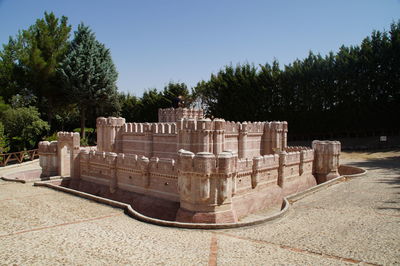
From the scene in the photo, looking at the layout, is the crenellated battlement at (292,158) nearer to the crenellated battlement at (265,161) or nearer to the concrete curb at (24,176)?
the crenellated battlement at (265,161)

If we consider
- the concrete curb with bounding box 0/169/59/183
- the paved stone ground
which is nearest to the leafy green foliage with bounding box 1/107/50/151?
the concrete curb with bounding box 0/169/59/183

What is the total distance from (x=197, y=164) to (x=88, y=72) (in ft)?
103

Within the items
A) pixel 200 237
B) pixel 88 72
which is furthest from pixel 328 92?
pixel 200 237

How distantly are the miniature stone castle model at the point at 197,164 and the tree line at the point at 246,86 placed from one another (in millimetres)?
16404

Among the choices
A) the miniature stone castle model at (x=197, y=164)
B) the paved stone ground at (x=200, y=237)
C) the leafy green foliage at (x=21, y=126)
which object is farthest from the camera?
the leafy green foliage at (x=21, y=126)

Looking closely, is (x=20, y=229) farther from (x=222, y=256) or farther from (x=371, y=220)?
(x=371, y=220)

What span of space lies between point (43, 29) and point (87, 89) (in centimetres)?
1013

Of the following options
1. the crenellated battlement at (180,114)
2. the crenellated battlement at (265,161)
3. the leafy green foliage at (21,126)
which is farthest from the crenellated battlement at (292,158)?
the leafy green foliage at (21,126)

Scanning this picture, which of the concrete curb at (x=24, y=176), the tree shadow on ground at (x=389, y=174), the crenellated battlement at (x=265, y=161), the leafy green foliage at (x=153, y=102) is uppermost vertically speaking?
the leafy green foliage at (x=153, y=102)

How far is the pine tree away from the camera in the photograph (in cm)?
3969

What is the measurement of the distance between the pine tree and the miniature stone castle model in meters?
16.3

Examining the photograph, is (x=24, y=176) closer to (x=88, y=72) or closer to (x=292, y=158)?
(x=88, y=72)

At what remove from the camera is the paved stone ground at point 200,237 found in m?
9.55

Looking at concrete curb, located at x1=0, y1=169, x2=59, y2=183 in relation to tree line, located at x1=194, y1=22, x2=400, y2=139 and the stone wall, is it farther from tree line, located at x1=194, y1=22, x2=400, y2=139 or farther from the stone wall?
tree line, located at x1=194, y1=22, x2=400, y2=139
